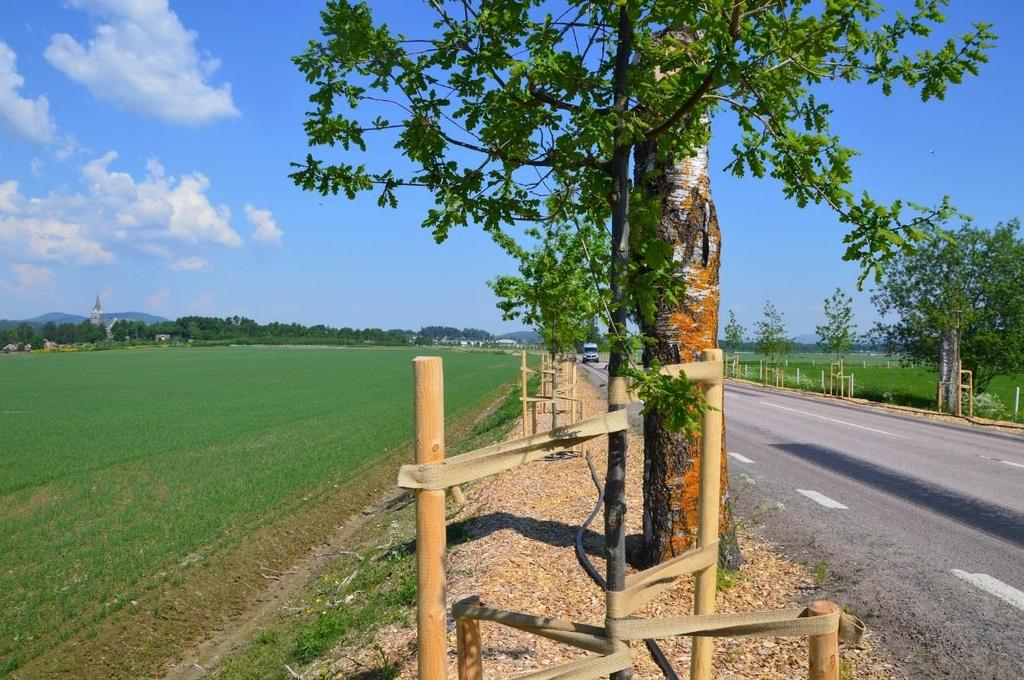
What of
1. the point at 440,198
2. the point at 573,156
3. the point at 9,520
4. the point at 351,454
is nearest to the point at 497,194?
the point at 440,198

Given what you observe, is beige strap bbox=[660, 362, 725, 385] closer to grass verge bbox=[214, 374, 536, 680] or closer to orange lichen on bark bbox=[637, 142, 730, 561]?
orange lichen on bark bbox=[637, 142, 730, 561]

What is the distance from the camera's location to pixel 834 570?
6598 millimetres

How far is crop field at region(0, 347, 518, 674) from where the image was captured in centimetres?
933

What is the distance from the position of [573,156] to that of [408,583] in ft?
19.1

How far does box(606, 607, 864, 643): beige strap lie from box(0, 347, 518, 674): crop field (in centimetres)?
733

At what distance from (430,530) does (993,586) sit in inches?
236

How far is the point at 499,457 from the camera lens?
2.82 metres

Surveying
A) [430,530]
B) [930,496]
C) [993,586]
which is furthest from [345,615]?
[930,496]

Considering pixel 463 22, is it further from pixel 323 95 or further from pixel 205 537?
pixel 205 537

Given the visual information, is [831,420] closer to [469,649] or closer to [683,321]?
[683,321]

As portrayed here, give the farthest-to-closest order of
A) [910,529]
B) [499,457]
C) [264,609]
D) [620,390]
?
[264,609] < [910,529] < [620,390] < [499,457]

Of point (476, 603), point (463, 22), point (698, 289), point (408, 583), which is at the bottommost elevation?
point (408, 583)

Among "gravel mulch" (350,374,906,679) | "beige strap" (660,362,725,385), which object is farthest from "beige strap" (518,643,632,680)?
"gravel mulch" (350,374,906,679)

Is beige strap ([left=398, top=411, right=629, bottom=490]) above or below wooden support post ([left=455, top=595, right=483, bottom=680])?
above
